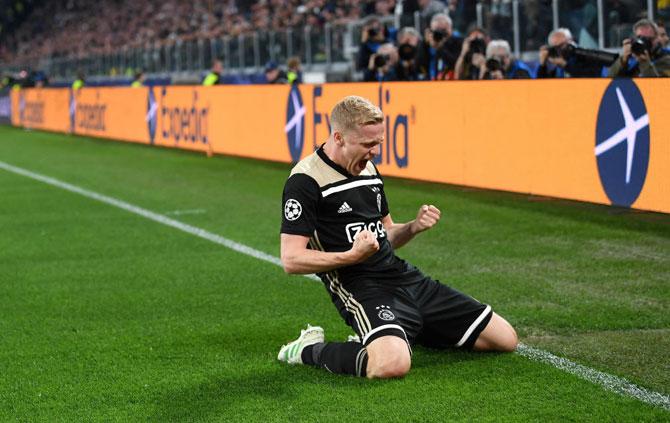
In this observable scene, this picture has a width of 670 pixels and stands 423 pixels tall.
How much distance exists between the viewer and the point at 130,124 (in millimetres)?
26109

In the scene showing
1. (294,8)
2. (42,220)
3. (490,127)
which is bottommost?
(42,220)

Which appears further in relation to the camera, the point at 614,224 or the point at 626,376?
the point at 614,224

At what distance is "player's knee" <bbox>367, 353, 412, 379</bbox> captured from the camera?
5613 mm

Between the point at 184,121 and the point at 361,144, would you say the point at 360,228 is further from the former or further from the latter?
the point at 184,121

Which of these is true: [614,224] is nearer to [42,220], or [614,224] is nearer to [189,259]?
[189,259]

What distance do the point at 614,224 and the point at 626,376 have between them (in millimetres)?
5556

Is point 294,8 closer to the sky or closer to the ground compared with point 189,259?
closer to the sky

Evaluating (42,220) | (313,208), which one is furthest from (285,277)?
(42,220)

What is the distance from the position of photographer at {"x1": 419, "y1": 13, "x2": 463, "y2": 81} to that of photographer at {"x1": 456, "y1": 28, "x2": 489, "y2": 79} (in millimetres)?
447

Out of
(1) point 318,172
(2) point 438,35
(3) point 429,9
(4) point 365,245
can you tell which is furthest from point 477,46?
(4) point 365,245

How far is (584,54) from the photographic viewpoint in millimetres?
14047

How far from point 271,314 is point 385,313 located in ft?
5.41

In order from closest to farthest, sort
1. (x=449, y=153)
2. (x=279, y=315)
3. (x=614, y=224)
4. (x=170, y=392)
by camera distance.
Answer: (x=170, y=392) < (x=279, y=315) < (x=614, y=224) < (x=449, y=153)

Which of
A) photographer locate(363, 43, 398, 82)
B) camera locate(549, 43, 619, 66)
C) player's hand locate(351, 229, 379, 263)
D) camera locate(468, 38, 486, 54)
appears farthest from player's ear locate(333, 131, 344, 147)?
photographer locate(363, 43, 398, 82)
